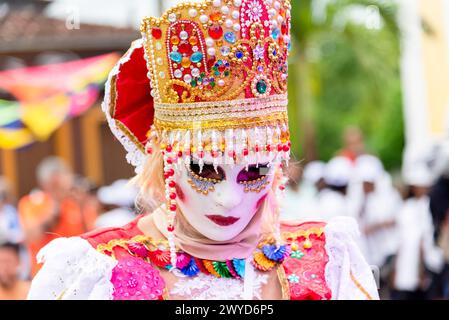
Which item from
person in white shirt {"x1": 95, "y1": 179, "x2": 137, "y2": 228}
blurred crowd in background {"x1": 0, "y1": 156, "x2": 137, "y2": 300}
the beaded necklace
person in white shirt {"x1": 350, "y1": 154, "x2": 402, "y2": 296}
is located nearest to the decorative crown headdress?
the beaded necklace

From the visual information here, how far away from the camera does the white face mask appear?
3.27 m

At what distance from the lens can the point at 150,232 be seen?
3.49 meters

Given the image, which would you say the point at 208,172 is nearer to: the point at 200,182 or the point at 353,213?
the point at 200,182

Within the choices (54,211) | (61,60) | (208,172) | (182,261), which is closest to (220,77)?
(208,172)

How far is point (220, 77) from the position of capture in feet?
10.6

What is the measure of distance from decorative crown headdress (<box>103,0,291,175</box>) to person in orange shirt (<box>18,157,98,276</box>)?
4.19 m

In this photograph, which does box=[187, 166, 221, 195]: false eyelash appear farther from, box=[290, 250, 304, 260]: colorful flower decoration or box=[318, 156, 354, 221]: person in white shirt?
box=[318, 156, 354, 221]: person in white shirt

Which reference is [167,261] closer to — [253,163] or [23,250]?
[253,163]

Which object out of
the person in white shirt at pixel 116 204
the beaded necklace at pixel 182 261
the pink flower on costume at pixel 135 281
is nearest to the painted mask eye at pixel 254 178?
the beaded necklace at pixel 182 261

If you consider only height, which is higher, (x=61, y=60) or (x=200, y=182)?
(x=61, y=60)

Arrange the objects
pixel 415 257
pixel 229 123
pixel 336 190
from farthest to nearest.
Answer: pixel 336 190 < pixel 415 257 < pixel 229 123

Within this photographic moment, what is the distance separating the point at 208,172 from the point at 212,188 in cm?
6

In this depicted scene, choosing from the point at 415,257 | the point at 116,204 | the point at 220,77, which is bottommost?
the point at 415,257
